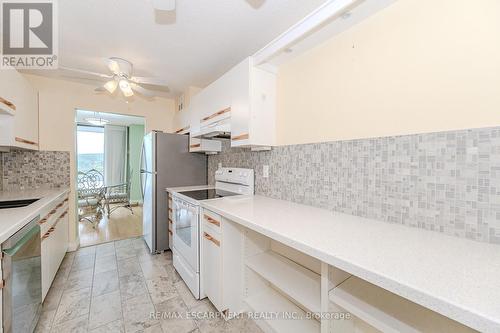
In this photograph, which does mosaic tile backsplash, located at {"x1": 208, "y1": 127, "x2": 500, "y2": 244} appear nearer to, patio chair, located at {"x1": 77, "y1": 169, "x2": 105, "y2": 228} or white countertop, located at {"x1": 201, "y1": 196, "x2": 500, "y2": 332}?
white countertop, located at {"x1": 201, "y1": 196, "x2": 500, "y2": 332}

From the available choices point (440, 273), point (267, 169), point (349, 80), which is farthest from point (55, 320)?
point (349, 80)

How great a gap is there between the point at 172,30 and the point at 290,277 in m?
2.12

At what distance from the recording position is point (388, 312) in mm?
864

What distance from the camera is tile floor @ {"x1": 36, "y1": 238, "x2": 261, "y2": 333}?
4.86 feet

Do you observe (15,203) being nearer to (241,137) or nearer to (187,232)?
(187,232)

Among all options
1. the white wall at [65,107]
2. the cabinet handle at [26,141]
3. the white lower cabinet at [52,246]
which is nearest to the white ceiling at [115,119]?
the white wall at [65,107]

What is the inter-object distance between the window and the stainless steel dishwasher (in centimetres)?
500

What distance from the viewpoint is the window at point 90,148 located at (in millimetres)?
5516

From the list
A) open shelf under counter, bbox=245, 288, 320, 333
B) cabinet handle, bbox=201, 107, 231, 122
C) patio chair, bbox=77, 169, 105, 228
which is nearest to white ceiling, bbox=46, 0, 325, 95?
cabinet handle, bbox=201, 107, 231, 122

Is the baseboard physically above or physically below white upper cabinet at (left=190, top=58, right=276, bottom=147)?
below

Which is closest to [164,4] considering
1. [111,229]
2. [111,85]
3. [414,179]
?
[111,85]

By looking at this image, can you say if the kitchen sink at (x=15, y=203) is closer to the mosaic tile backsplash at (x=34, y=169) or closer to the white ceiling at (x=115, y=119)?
the mosaic tile backsplash at (x=34, y=169)

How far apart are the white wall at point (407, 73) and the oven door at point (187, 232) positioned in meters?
1.19

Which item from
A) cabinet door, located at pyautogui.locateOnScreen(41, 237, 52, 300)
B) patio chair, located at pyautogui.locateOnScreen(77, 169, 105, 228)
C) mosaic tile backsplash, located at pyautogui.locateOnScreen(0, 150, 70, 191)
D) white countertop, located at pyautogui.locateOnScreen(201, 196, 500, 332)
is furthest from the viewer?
patio chair, located at pyautogui.locateOnScreen(77, 169, 105, 228)
